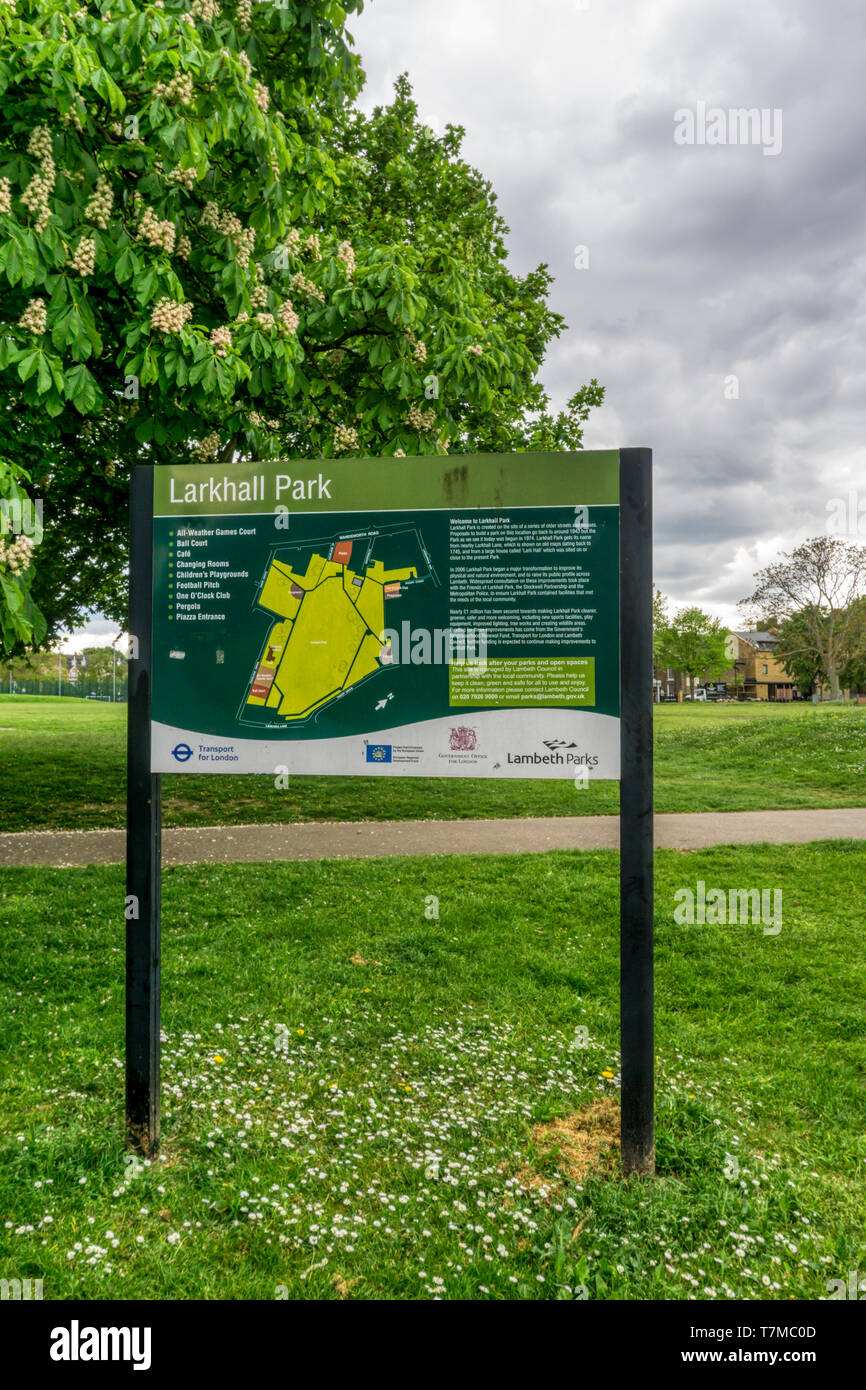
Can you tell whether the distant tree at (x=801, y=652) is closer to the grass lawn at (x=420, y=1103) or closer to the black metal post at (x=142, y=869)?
the grass lawn at (x=420, y=1103)

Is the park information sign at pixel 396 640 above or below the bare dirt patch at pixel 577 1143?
above

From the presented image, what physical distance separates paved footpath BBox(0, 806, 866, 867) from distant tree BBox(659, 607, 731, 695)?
53683 mm

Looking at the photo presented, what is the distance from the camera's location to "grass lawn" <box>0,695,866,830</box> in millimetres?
12227

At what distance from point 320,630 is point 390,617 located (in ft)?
1.11

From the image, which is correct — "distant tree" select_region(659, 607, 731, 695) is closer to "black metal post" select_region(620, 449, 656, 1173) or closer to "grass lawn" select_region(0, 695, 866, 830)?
"grass lawn" select_region(0, 695, 866, 830)

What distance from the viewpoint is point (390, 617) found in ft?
11.6

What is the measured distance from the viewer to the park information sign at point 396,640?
334 cm

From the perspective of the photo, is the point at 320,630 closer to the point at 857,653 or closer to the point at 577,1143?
the point at 577,1143

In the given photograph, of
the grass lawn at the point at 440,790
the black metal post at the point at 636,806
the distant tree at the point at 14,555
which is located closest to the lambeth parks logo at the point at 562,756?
the black metal post at the point at 636,806

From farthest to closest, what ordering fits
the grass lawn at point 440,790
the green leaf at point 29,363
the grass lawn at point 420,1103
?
1. the grass lawn at point 440,790
2. the green leaf at point 29,363
3. the grass lawn at point 420,1103

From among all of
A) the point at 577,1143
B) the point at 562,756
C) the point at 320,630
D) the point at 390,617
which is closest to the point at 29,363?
the point at 320,630

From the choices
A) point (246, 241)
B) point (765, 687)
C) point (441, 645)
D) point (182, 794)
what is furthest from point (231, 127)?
point (765, 687)

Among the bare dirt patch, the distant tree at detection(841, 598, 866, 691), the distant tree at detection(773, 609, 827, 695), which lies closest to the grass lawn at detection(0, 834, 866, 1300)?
the bare dirt patch
